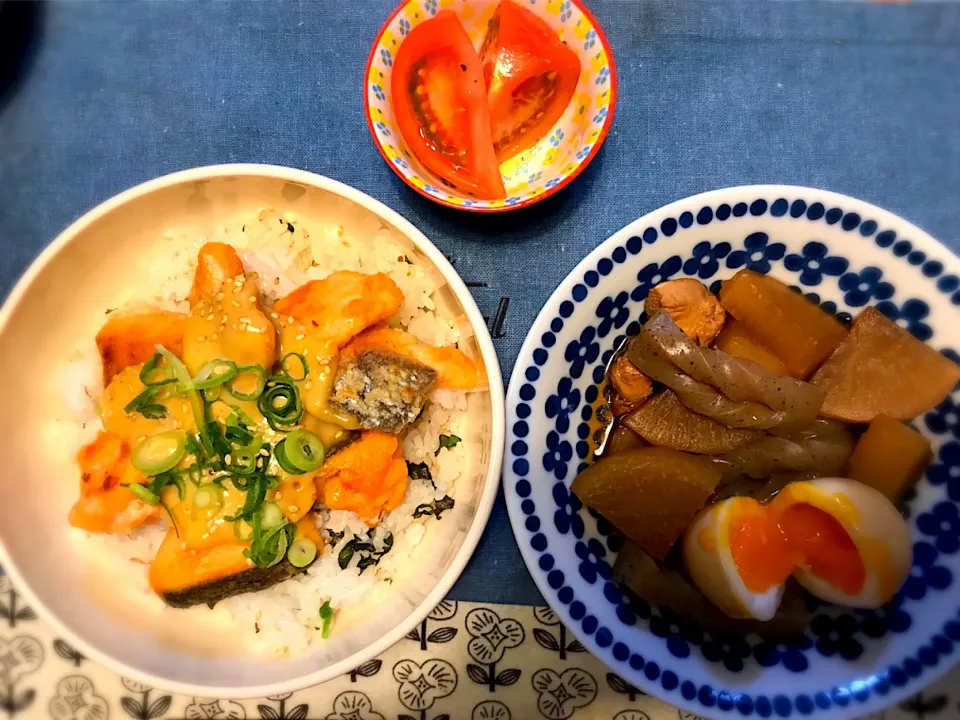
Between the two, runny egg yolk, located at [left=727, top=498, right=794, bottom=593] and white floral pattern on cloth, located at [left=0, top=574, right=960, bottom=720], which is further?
white floral pattern on cloth, located at [left=0, top=574, right=960, bottom=720]

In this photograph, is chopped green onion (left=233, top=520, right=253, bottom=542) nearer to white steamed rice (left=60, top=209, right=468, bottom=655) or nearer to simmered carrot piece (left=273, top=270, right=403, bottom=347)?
white steamed rice (left=60, top=209, right=468, bottom=655)

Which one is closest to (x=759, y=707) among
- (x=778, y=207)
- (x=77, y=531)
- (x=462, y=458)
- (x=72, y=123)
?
(x=462, y=458)

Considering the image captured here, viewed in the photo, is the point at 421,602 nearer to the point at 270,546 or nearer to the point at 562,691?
the point at 270,546

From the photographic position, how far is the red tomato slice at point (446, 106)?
70.4 inches

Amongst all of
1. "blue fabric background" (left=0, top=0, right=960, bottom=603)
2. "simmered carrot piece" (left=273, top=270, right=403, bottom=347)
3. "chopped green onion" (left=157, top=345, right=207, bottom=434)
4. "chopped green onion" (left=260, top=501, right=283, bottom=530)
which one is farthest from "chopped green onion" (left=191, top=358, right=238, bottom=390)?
"blue fabric background" (left=0, top=0, right=960, bottom=603)

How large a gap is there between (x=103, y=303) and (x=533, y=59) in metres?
1.51

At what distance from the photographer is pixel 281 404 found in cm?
164

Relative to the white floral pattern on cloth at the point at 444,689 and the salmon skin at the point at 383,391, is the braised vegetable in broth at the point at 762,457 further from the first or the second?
the salmon skin at the point at 383,391

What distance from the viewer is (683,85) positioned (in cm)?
200

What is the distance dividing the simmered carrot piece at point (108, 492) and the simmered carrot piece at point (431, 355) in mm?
683

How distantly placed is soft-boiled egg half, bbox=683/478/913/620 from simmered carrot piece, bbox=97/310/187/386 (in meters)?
1.60

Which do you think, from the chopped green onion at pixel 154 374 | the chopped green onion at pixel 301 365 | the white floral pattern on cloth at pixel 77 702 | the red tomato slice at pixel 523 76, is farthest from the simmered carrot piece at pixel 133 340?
the red tomato slice at pixel 523 76

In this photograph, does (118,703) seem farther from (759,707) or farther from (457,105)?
(457,105)

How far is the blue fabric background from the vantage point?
6.36 feet
